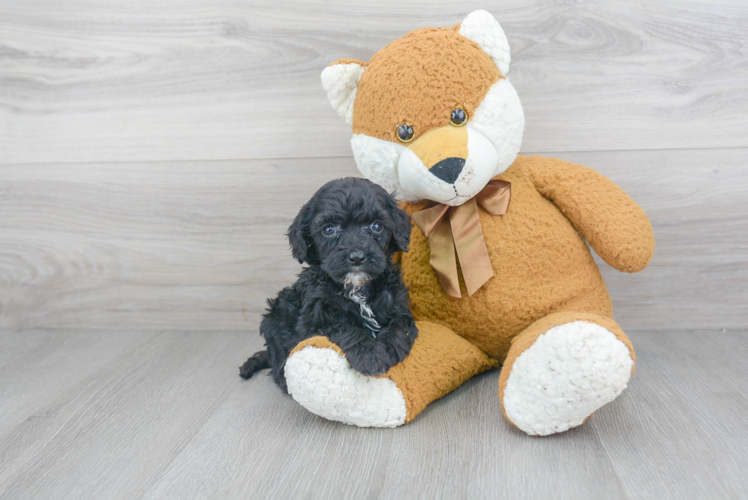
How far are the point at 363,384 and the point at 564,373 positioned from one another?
0.39 m

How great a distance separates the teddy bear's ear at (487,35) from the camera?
1.26 metres

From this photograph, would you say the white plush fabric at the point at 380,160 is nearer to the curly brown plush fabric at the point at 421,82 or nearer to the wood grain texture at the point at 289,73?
the curly brown plush fabric at the point at 421,82

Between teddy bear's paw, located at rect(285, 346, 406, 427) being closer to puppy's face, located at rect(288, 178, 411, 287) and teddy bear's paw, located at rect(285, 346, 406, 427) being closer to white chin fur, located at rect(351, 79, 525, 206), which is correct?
puppy's face, located at rect(288, 178, 411, 287)

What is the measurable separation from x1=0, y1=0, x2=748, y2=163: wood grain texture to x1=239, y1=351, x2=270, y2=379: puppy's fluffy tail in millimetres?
631

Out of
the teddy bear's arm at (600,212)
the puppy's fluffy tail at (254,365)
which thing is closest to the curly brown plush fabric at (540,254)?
the teddy bear's arm at (600,212)

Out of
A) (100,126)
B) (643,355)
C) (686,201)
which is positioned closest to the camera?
(643,355)

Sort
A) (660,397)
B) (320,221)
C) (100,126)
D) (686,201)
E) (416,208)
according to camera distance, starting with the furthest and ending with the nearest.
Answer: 1. (100,126)
2. (686,201)
3. (416,208)
4. (660,397)
5. (320,221)

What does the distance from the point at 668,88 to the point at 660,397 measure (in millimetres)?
886

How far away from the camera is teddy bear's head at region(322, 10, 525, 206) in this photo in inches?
46.6

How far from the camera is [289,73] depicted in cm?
173

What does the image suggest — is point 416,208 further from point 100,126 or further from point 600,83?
point 100,126

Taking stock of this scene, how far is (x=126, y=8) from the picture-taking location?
69.5 inches

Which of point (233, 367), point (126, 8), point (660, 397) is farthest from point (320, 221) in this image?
point (126, 8)

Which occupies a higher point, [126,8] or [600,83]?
[126,8]
